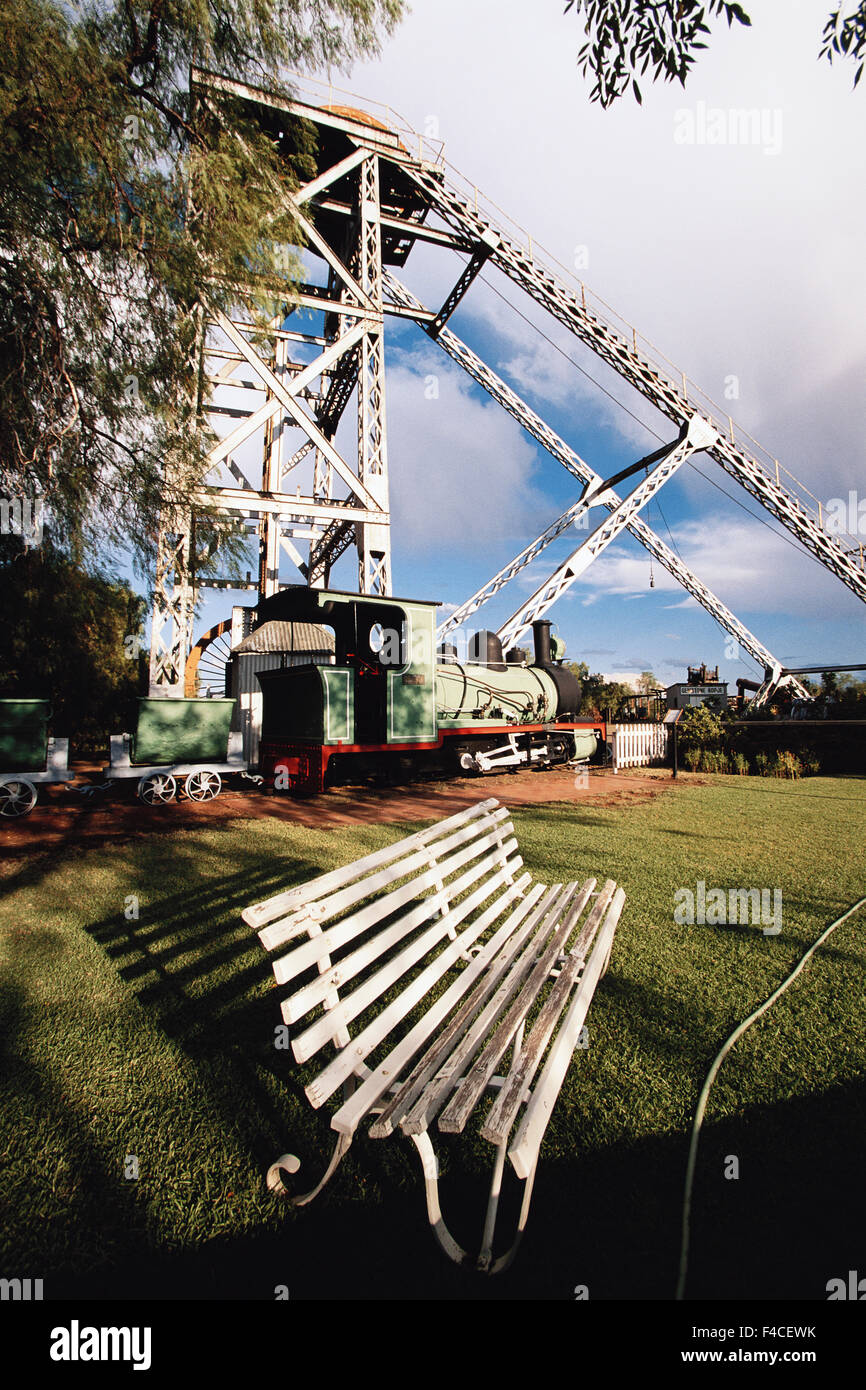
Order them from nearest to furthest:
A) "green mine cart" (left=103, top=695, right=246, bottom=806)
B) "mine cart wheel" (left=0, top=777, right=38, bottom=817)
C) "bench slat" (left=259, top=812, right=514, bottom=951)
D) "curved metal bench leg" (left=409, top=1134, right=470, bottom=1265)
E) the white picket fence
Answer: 1. "curved metal bench leg" (left=409, top=1134, right=470, bottom=1265)
2. "bench slat" (left=259, top=812, right=514, bottom=951)
3. "mine cart wheel" (left=0, top=777, right=38, bottom=817)
4. "green mine cart" (left=103, top=695, right=246, bottom=806)
5. the white picket fence

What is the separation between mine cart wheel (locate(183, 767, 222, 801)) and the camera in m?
9.91

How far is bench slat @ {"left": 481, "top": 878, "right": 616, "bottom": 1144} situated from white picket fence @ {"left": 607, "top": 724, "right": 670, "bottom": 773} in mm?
13222

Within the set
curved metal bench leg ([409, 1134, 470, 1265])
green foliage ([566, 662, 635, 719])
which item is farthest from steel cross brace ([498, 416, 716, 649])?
curved metal bench leg ([409, 1134, 470, 1265])

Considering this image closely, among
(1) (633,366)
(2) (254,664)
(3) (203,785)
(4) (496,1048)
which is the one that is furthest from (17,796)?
(1) (633,366)

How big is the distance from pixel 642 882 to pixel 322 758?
17.5ft

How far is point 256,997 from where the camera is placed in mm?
3344

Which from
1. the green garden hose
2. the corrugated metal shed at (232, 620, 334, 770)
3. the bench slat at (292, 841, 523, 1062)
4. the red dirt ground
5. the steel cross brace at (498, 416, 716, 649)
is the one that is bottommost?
the red dirt ground

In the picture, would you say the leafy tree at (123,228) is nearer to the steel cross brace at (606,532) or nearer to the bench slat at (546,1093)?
the bench slat at (546,1093)

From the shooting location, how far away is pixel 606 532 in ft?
57.2

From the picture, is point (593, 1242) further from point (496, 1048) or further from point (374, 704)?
point (374, 704)

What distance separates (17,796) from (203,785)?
2.61m

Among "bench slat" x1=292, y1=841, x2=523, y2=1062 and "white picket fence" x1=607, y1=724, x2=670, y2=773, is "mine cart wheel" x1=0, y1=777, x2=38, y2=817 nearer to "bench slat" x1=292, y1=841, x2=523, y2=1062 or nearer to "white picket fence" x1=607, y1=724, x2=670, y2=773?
"bench slat" x1=292, y1=841, x2=523, y2=1062

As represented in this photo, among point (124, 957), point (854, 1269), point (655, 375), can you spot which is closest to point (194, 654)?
point (124, 957)

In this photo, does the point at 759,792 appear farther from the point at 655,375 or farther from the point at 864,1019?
the point at 655,375
